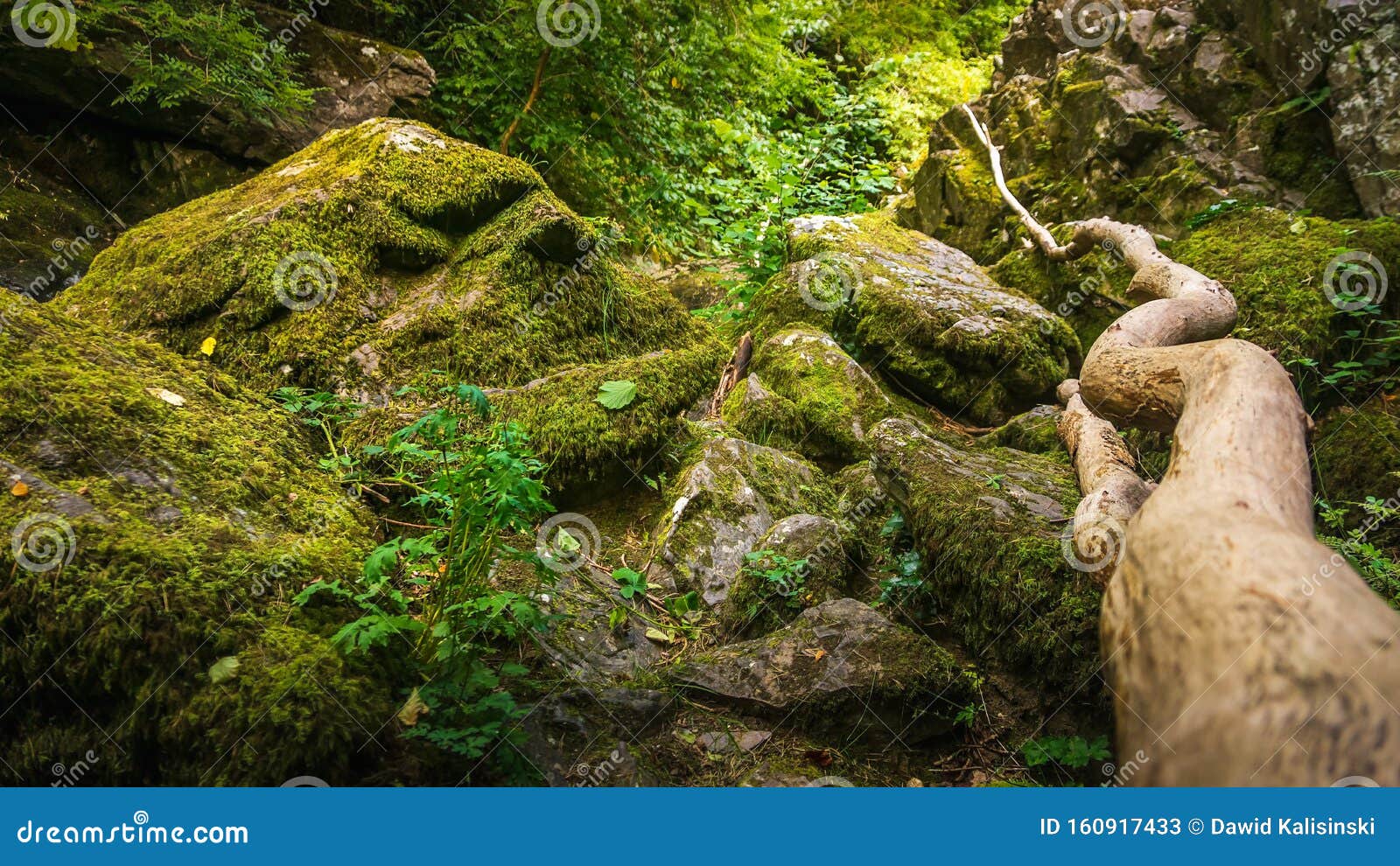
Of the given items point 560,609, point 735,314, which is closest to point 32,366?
point 560,609

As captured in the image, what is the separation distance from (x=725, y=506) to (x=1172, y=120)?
6023mm

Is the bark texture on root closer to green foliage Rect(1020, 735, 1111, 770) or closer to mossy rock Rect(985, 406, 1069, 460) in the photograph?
green foliage Rect(1020, 735, 1111, 770)

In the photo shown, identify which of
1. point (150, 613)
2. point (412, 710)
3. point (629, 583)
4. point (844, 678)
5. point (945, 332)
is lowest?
point (150, 613)

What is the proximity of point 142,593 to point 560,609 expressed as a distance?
4.67ft

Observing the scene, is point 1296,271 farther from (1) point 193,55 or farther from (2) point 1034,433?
(1) point 193,55

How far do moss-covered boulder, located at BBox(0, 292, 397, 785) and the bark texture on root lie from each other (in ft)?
6.47

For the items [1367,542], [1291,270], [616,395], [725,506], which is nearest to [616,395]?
[616,395]

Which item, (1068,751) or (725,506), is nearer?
(1068,751)

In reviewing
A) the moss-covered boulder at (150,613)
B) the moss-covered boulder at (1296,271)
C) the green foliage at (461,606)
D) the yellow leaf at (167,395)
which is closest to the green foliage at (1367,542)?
the moss-covered boulder at (1296,271)

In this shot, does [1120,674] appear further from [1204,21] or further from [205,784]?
[1204,21]

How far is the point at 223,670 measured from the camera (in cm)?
189

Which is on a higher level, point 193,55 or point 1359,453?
point 1359,453

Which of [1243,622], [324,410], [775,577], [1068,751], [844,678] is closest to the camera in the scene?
[1243,622]

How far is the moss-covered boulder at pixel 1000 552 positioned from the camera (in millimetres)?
2836
